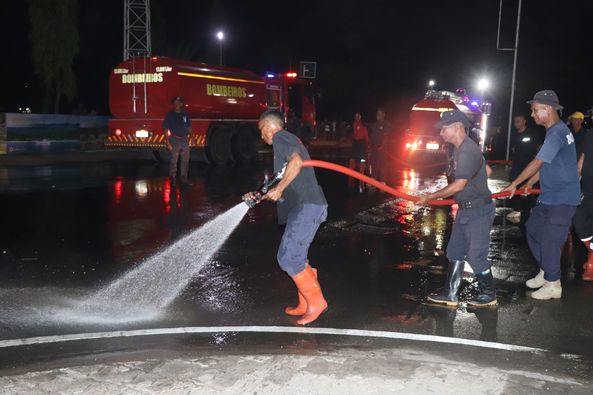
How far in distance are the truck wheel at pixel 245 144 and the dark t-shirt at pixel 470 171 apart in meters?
16.8

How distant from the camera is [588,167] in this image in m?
6.43

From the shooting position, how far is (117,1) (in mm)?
46562

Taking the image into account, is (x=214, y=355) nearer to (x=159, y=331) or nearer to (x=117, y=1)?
(x=159, y=331)

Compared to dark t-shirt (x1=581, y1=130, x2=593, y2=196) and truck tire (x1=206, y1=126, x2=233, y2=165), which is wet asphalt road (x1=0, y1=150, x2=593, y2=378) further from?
truck tire (x1=206, y1=126, x2=233, y2=165)

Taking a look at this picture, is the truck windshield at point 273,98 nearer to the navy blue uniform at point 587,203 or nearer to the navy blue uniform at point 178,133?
the navy blue uniform at point 178,133

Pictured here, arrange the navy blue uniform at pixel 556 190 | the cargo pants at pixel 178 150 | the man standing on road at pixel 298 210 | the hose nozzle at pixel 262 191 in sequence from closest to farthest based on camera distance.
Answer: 1. the hose nozzle at pixel 262 191
2. the man standing on road at pixel 298 210
3. the navy blue uniform at pixel 556 190
4. the cargo pants at pixel 178 150

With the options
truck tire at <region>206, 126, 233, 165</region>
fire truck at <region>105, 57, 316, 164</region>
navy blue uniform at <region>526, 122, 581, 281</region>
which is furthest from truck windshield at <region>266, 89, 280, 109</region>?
navy blue uniform at <region>526, 122, 581, 281</region>

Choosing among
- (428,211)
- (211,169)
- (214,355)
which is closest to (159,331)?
(214,355)

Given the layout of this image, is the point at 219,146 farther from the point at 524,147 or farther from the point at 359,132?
the point at 524,147

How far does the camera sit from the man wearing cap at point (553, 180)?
18.0 ft

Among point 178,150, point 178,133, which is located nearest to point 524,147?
point 178,133

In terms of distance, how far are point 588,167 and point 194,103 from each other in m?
15.3

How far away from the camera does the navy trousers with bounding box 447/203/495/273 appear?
17.5 ft

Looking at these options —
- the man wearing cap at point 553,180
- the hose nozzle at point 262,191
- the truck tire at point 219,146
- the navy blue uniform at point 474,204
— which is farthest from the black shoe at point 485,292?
the truck tire at point 219,146
